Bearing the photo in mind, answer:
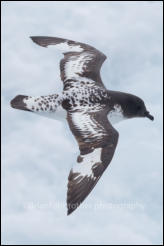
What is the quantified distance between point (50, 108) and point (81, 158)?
214cm

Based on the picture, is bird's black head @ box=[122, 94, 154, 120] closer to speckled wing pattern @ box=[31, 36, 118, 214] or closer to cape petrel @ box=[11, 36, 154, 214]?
cape petrel @ box=[11, 36, 154, 214]

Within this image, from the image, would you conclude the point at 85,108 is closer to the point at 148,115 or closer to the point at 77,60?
the point at 148,115

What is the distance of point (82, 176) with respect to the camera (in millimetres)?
11547

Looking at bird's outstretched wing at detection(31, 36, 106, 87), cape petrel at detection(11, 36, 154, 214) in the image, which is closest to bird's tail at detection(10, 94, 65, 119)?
cape petrel at detection(11, 36, 154, 214)

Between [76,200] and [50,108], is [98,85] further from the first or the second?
[76,200]

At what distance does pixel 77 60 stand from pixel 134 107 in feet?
7.36

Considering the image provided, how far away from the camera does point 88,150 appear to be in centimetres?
1218

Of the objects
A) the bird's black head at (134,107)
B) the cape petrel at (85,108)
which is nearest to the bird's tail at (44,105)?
the cape petrel at (85,108)

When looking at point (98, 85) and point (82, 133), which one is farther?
point (98, 85)

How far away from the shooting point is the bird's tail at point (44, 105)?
44.9 ft

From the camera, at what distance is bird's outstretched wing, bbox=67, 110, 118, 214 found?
11.2 m

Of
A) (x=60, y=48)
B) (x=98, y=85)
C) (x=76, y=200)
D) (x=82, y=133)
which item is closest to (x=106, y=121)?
(x=82, y=133)

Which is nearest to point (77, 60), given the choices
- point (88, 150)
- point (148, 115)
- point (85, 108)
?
point (148, 115)

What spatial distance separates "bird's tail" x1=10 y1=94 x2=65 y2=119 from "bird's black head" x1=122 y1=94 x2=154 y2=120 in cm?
160
